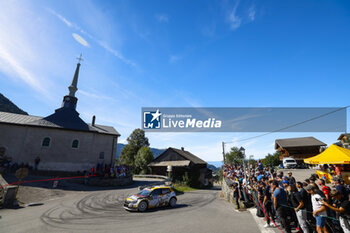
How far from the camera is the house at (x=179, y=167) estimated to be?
29.5m

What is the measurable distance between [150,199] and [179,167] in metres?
20.0

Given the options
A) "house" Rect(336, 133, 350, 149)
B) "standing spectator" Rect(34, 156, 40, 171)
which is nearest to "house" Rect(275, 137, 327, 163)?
"house" Rect(336, 133, 350, 149)

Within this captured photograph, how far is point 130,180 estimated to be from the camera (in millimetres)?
24250

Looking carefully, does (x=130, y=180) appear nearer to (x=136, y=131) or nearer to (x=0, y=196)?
(x=0, y=196)

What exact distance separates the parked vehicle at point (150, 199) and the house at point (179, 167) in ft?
55.3

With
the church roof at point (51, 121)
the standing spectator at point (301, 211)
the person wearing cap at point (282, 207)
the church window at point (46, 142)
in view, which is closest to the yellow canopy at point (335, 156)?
the person wearing cap at point (282, 207)

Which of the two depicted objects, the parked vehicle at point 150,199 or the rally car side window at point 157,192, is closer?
the parked vehicle at point 150,199

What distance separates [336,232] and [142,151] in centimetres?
3764

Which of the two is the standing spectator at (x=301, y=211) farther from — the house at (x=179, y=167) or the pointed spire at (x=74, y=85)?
the pointed spire at (x=74, y=85)

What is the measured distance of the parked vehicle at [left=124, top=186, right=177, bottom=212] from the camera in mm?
10539

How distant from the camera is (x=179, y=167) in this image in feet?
100

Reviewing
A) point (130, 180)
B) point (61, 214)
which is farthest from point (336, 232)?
point (130, 180)

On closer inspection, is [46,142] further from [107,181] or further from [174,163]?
[174,163]

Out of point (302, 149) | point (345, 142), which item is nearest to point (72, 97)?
point (302, 149)
